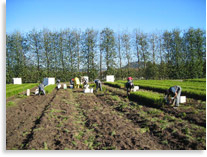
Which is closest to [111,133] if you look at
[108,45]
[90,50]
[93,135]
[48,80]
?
[93,135]

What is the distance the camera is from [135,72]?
34.0 meters

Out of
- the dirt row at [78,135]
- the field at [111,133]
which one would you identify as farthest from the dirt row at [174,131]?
the dirt row at [78,135]

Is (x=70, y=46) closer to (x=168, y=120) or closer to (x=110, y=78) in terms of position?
(x=110, y=78)

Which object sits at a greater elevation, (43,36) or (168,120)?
(43,36)

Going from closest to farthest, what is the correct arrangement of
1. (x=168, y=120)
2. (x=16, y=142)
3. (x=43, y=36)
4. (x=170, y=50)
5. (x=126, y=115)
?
1. (x=16, y=142)
2. (x=168, y=120)
3. (x=126, y=115)
4. (x=43, y=36)
5. (x=170, y=50)

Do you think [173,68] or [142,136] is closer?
[142,136]

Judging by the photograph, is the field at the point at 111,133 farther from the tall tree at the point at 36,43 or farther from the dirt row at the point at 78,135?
the tall tree at the point at 36,43

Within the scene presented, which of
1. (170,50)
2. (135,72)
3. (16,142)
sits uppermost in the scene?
(170,50)

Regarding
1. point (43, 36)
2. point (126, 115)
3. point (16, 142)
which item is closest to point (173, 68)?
point (43, 36)

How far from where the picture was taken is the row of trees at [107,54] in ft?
52.0

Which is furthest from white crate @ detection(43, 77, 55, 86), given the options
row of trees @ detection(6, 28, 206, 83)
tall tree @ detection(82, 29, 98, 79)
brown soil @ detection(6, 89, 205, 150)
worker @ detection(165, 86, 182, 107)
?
Result: worker @ detection(165, 86, 182, 107)

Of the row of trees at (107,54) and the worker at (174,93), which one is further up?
the row of trees at (107,54)

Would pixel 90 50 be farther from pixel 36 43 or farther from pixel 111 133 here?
pixel 111 133

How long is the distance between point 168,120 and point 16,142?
193 inches
